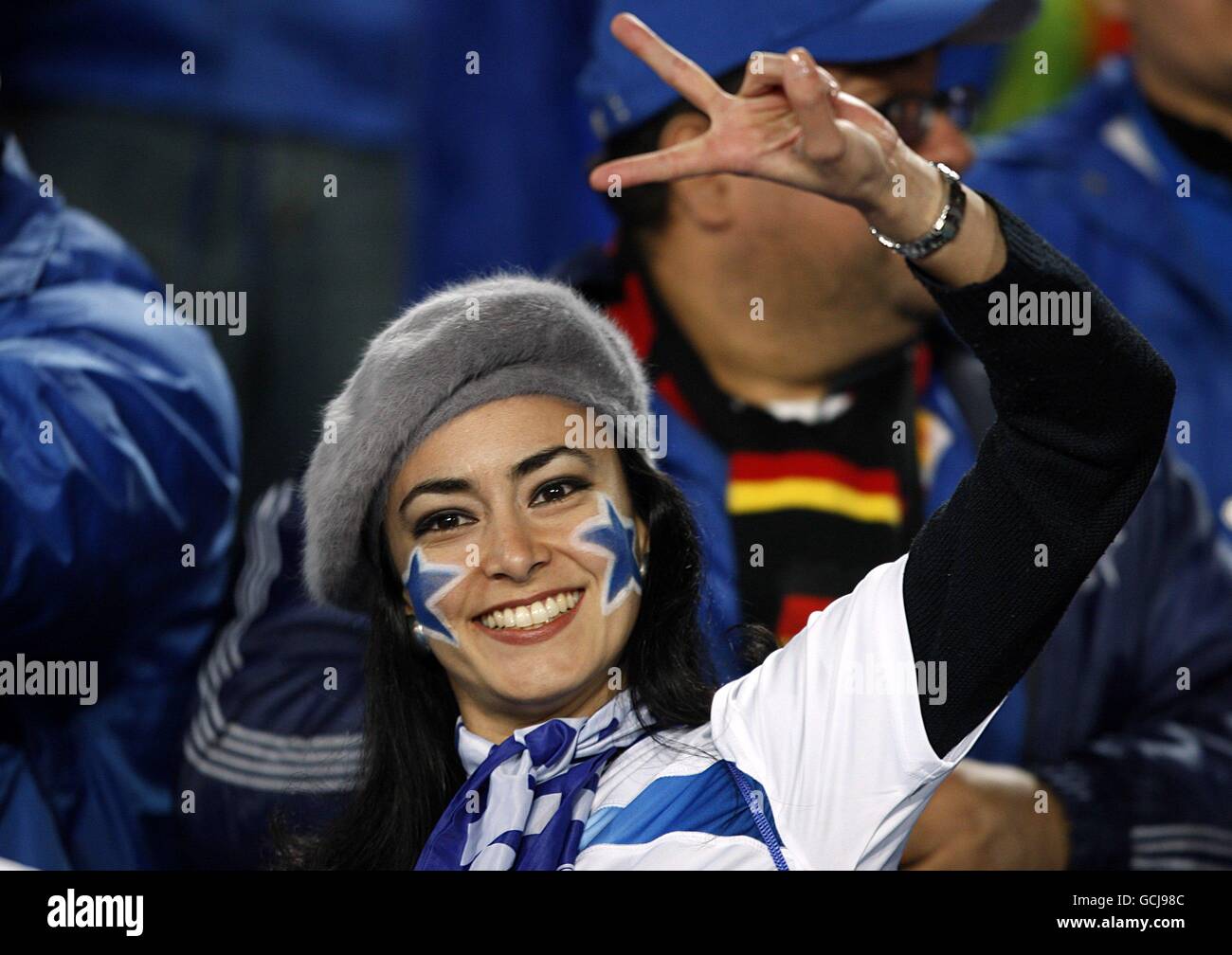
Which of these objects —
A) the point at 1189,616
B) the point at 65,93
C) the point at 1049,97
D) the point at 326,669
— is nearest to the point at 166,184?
the point at 65,93

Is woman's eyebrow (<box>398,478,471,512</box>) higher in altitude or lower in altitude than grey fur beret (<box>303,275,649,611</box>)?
lower

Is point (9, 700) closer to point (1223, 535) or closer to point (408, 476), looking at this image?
point (408, 476)

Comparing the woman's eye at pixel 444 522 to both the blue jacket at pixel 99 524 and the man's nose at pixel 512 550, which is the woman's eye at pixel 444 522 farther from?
the blue jacket at pixel 99 524

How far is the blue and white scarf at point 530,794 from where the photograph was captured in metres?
1.55

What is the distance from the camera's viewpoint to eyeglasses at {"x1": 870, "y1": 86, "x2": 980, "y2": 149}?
2.20 meters

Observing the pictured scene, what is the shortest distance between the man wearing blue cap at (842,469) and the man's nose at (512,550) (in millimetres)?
588

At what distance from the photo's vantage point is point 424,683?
1747 millimetres

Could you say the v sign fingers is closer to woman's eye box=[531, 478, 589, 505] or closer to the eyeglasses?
woman's eye box=[531, 478, 589, 505]

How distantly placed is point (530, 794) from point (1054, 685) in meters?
1.01

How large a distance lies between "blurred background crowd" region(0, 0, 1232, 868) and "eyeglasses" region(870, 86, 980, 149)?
0.04 feet

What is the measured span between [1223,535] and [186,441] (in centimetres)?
156

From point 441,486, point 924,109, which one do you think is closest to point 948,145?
point 924,109

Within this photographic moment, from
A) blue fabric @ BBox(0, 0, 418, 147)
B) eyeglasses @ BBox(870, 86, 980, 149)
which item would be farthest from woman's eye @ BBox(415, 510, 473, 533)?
eyeglasses @ BBox(870, 86, 980, 149)

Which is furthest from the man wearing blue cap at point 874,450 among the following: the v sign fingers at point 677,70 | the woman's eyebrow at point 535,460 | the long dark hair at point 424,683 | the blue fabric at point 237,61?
the v sign fingers at point 677,70
